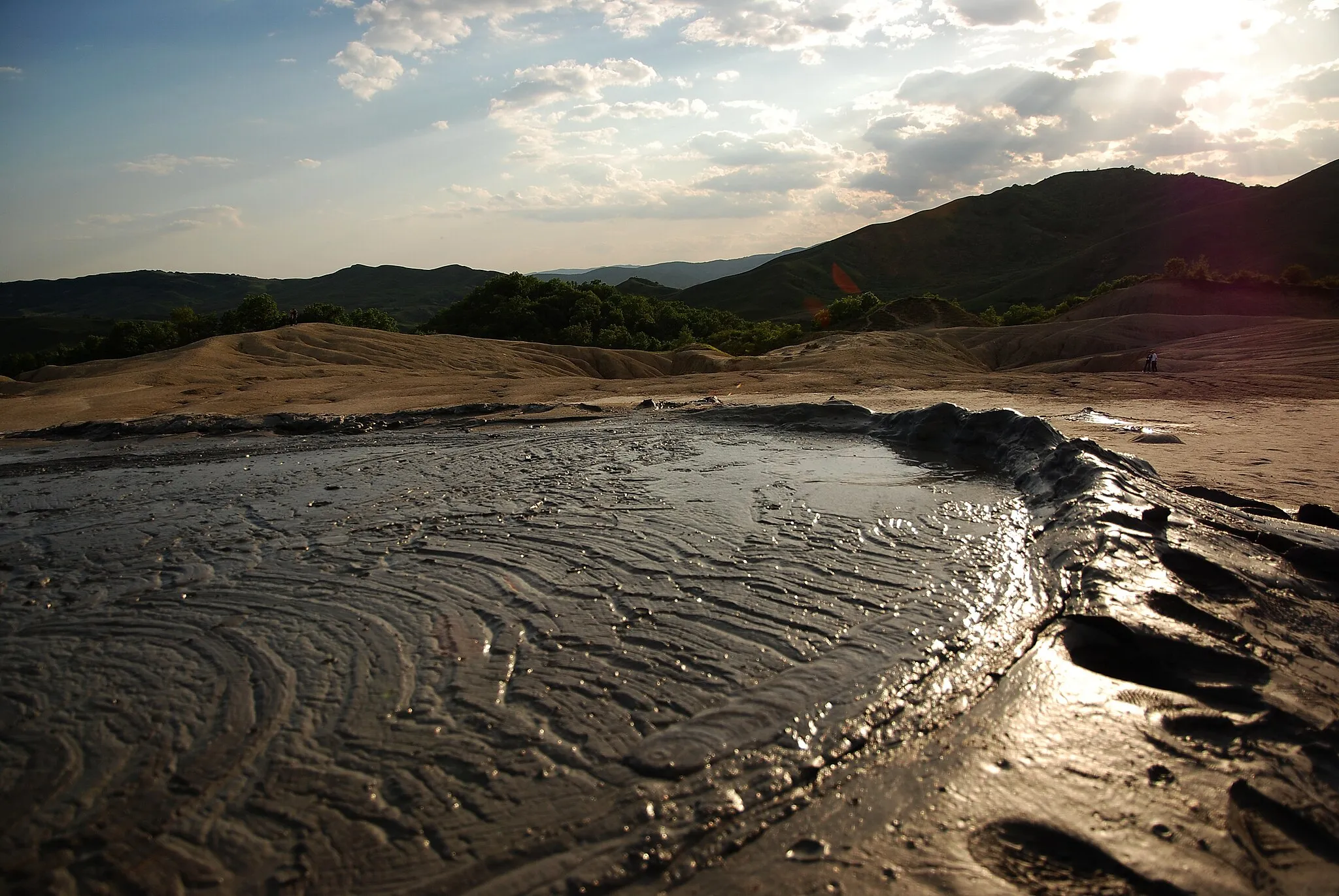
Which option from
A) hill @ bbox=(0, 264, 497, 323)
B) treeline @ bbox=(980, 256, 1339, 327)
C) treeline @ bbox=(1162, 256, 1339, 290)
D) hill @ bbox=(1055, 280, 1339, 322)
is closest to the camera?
hill @ bbox=(1055, 280, 1339, 322)

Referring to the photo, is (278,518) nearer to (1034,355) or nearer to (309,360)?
(309,360)

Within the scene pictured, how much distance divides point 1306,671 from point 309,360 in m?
19.2

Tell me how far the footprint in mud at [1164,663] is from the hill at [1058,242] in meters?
63.0

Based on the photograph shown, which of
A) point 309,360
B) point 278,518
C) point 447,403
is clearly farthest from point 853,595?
point 309,360

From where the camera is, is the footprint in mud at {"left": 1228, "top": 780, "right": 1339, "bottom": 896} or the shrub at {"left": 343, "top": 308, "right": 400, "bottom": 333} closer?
the footprint in mud at {"left": 1228, "top": 780, "right": 1339, "bottom": 896}

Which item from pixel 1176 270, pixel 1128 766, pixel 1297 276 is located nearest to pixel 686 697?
pixel 1128 766

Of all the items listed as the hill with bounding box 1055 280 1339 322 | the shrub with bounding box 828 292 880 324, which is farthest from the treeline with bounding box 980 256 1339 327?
the shrub with bounding box 828 292 880 324

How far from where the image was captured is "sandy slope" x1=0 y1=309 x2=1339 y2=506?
7.85m

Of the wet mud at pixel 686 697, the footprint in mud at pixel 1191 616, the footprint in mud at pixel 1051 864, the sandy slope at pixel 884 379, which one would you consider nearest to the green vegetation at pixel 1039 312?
the sandy slope at pixel 884 379

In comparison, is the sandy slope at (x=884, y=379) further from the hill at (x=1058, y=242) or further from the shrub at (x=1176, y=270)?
the hill at (x=1058, y=242)

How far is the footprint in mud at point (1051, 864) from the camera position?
70.1 inches

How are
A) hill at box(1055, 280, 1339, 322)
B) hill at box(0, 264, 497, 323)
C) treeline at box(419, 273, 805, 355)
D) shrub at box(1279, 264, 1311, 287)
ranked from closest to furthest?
hill at box(1055, 280, 1339, 322), shrub at box(1279, 264, 1311, 287), treeline at box(419, 273, 805, 355), hill at box(0, 264, 497, 323)

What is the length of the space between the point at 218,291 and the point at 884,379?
134 meters

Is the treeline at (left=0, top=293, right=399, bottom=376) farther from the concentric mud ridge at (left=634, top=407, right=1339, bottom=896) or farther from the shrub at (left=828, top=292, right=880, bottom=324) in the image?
the concentric mud ridge at (left=634, top=407, right=1339, bottom=896)
